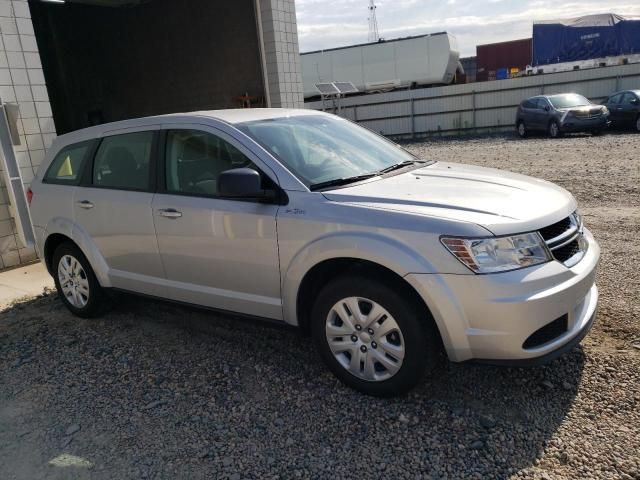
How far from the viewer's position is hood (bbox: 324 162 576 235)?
2.95m

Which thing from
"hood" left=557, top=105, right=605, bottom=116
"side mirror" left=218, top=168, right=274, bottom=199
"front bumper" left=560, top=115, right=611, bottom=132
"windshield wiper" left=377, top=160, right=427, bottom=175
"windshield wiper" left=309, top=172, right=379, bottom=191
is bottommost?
"front bumper" left=560, top=115, right=611, bottom=132

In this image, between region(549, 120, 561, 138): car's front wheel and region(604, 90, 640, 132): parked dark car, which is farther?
region(549, 120, 561, 138): car's front wheel

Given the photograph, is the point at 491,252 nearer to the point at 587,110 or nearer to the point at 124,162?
the point at 124,162

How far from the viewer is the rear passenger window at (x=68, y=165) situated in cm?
483

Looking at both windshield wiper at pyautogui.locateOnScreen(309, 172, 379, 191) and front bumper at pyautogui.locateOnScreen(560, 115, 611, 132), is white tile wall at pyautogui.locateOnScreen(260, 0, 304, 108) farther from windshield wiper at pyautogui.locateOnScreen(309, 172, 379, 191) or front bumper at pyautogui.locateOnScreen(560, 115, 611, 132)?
front bumper at pyautogui.locateOnScreen(560, 115, 611, 132)

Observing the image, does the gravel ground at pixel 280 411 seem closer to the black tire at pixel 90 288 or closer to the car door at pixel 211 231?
the black tire at pixel 90 288

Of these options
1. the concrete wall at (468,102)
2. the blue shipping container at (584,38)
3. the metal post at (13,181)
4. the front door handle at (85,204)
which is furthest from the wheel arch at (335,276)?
the blue shipping container at (584,38)

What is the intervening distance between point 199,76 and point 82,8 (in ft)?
19.0

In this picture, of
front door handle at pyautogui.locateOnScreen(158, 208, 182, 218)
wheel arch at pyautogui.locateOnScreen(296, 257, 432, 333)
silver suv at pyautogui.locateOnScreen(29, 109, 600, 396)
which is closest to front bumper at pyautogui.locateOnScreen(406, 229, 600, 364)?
silver suv at pyautogui.locateOnScreen(29, 109, 600, 396)

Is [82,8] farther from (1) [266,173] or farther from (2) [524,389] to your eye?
(2) [524,389]

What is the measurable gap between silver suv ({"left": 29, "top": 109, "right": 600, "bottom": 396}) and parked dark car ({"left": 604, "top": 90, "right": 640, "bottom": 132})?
1643 centimetres

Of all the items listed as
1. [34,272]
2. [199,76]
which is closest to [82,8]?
[199,76]

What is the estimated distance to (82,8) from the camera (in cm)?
1540

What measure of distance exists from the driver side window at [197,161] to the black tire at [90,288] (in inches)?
53.6
